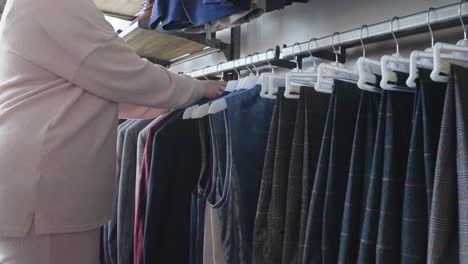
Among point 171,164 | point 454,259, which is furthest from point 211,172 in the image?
point 454,259

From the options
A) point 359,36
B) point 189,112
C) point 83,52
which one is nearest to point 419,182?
point 359,36

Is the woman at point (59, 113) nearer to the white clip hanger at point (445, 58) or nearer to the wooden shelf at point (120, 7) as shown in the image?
the white clip hanger at point (445, 58)

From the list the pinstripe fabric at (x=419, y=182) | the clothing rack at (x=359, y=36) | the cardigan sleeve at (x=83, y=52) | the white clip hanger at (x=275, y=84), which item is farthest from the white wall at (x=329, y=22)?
the cardigan sleeve at (x=83, y=52)

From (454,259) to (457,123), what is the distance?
17cm

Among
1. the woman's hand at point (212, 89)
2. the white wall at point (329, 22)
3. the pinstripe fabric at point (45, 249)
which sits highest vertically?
the white wall at point (329, 22)

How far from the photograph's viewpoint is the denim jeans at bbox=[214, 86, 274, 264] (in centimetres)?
85

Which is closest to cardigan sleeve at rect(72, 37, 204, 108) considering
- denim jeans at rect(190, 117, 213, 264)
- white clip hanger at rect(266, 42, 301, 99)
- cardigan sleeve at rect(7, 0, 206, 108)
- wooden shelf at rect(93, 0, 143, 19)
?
cardigan sleeve at rect(7, 0, 206, 108)

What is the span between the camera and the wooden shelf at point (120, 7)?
5.78 feet

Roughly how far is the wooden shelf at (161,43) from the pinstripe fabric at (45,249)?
31.7 inches

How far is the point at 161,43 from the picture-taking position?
5.49 feet

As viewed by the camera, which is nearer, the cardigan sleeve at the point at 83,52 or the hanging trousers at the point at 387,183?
the hanging trousers at the point at 387,183

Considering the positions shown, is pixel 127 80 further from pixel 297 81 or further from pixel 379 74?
pixel 379 74

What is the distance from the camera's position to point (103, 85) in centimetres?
92

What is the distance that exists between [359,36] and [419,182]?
15.0 inches
